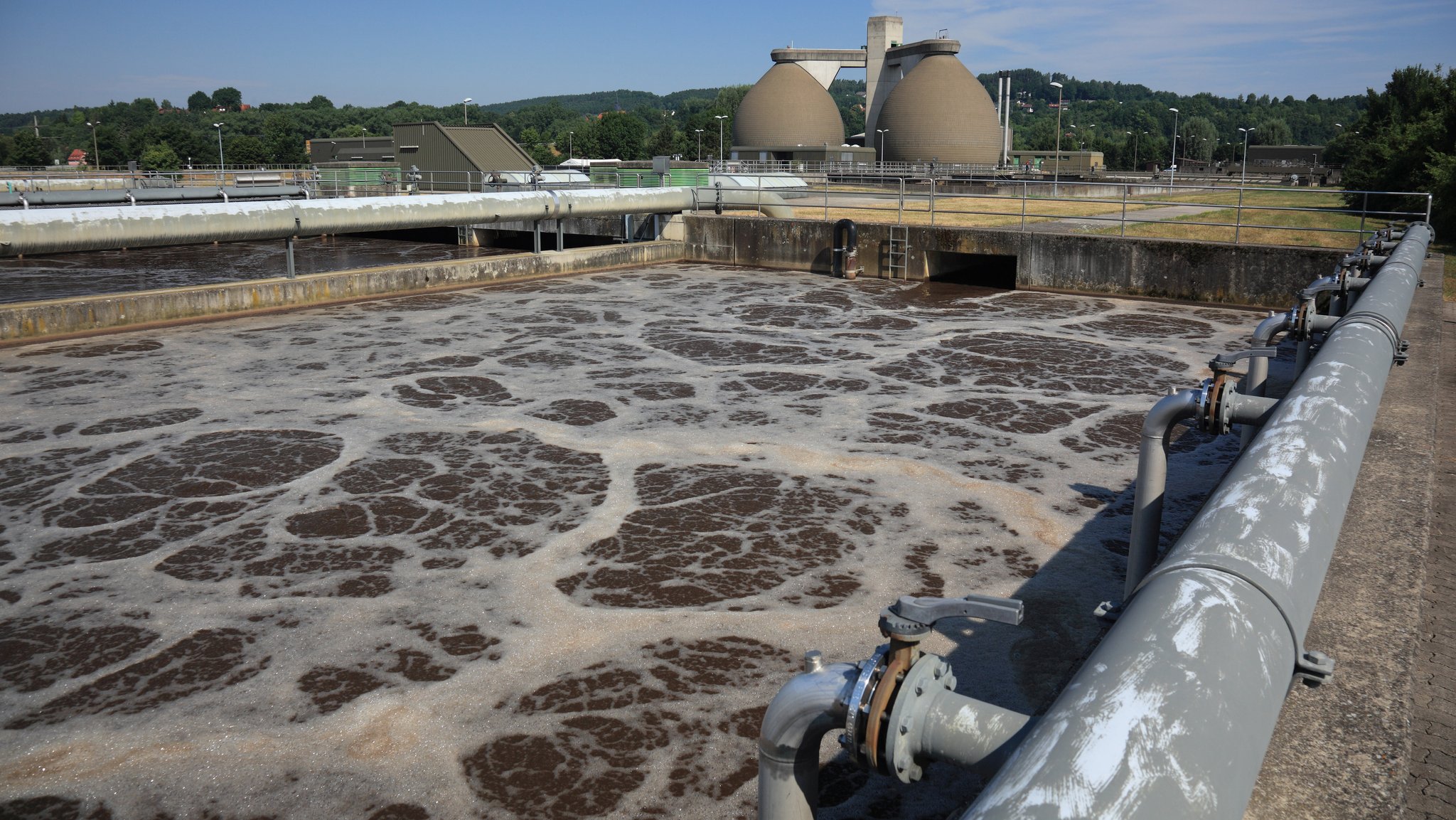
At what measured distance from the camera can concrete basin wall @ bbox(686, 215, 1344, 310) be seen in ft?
53.7

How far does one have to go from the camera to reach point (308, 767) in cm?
434

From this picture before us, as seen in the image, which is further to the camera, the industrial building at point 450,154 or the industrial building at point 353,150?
the industrial building at point 353,150

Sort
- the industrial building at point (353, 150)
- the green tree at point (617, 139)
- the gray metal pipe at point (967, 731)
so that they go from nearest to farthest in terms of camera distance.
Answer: the gray metal pipe at point (967, 731) < the industrial building at point (353, 150) < the green tree at point (617, 139)

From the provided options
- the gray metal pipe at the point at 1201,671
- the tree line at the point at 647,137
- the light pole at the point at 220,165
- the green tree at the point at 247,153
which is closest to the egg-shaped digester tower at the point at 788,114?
the tree line at the point at 647,137

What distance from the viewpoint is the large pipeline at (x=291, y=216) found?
13.3 metres

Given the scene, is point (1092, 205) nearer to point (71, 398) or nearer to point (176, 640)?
point (71, 398)

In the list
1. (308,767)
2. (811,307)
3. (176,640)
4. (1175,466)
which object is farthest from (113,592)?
(811,307)

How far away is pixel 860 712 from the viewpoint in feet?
6.57

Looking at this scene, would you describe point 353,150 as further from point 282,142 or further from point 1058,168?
point 282,142

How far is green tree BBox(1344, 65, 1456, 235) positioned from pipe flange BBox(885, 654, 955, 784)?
17.6 m

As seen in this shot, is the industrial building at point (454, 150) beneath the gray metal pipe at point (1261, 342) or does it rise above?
above

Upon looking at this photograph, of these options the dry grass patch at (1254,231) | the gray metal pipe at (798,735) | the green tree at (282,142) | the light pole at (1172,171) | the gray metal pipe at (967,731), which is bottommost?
the gray metal pipe at (798,735)

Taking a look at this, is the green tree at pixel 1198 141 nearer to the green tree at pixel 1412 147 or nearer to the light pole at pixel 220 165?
the green tree at pixel 1412 147

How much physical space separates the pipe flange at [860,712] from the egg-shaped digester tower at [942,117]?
75669 millimetres
